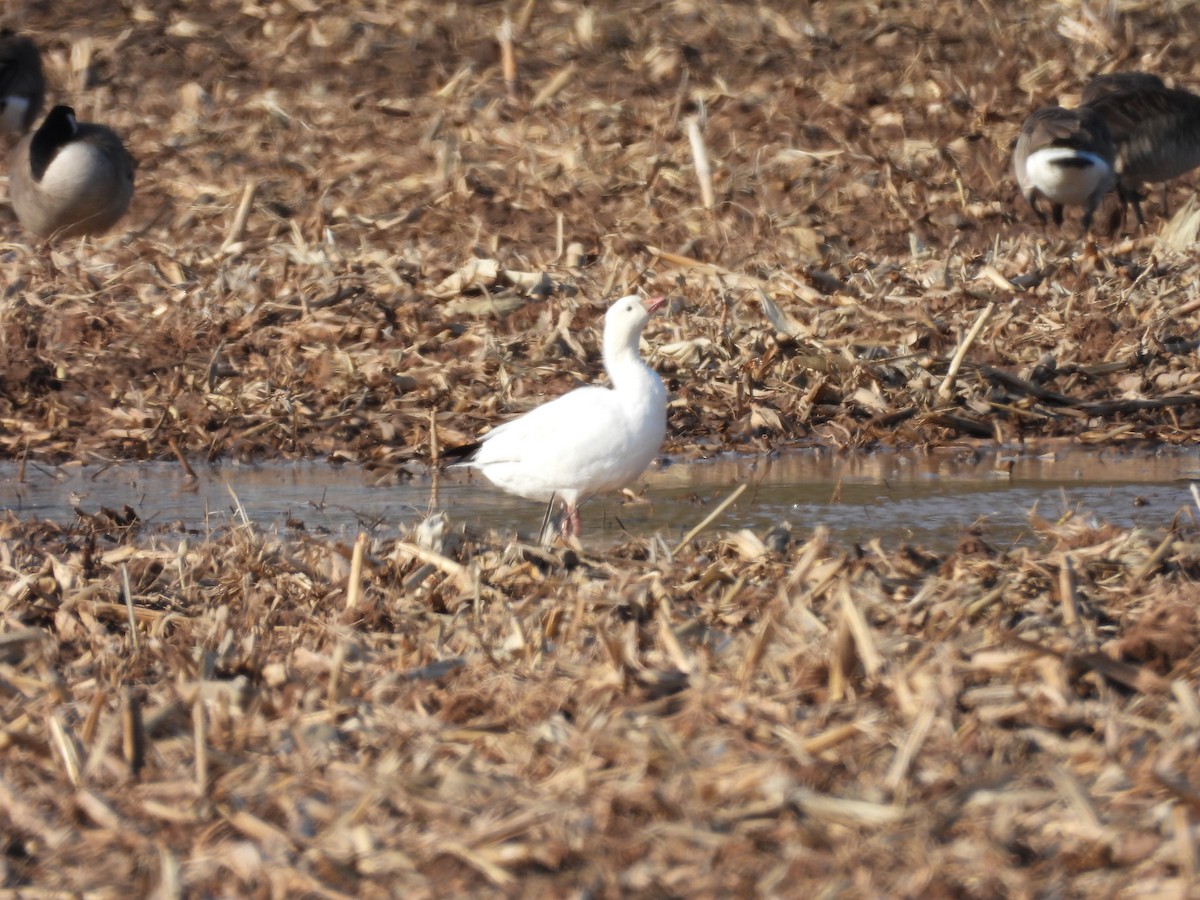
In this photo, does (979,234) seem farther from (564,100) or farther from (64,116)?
(64,116)

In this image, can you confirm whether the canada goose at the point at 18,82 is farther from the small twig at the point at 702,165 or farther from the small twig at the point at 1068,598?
the small twig at the point at 1068,598

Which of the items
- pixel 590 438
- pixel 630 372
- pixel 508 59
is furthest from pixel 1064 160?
pixel 590 438

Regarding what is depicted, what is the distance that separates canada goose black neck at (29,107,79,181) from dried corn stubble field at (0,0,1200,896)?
0.88m

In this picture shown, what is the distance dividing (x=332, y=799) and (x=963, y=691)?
1645 mm

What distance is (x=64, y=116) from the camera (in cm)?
1369

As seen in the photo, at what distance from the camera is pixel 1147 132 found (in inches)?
561

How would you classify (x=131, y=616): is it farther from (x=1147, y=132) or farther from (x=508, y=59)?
(x=508, y=59)

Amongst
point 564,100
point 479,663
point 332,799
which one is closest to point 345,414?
point 479,663

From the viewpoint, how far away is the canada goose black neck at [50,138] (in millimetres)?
13342

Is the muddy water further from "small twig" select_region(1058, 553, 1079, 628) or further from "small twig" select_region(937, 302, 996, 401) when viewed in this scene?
"small twig" select_region(1058, 553, 1079, 628)

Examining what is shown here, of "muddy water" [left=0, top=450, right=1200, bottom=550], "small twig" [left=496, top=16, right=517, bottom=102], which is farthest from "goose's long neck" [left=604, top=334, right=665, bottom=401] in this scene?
"small twig" [left=496, top=16, right=517, bottom=102]

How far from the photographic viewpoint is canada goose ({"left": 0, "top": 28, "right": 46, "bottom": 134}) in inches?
590

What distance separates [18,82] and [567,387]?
286 inches

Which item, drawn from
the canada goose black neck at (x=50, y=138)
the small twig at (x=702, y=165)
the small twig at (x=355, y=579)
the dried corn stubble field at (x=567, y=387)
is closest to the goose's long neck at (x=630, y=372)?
the dried corn stubble field at (x=567, y=387)
